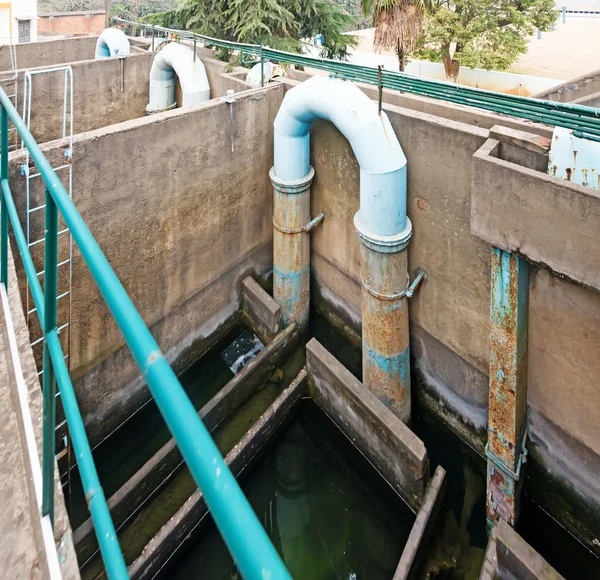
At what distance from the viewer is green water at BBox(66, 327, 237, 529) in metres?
5.38

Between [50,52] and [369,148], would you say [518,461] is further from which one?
[50,52]

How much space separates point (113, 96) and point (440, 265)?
24.7 feet

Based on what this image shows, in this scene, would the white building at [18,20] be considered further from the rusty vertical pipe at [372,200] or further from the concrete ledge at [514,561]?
the concrete ledge at [514,561]

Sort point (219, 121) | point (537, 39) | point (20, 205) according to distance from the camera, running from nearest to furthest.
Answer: point (20, 205)
point (219, 121)
point (537, 39)

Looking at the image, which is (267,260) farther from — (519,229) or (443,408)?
(519,229)

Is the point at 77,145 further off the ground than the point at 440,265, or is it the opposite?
the point at 77,145

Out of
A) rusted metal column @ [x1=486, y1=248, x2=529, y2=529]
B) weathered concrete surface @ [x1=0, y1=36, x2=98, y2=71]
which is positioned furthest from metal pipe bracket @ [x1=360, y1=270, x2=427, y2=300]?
weathered concrete surface @ [x1=0, y1=36, x2=98, y2=71]

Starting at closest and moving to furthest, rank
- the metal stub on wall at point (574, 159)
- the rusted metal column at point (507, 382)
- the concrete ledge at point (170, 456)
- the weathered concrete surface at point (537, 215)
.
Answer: the weathered concrete surface at point (537, 215) → the metal stub on wall at point (574, 159) → the rusted metal column at point (507, 382) → the concrete ledge at point (170, 456)

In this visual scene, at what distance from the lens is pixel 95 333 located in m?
5.51

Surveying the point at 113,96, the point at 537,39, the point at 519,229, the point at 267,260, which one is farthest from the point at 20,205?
the point at 537,39

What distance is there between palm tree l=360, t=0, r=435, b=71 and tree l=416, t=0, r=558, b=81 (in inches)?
53.2

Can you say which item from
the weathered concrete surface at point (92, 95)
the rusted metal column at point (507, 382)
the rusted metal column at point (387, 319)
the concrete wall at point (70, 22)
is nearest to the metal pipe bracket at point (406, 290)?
the rusted metal column at point (387, 319)

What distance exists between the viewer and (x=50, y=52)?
1128 cm

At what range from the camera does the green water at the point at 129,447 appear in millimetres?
5375
